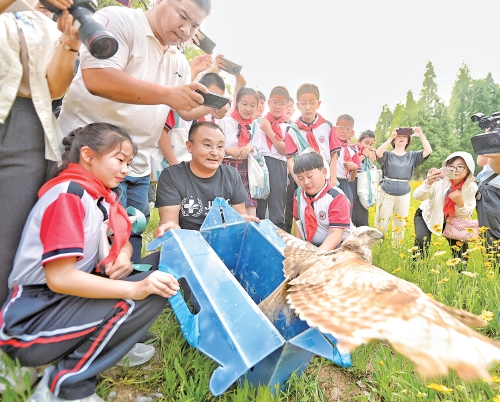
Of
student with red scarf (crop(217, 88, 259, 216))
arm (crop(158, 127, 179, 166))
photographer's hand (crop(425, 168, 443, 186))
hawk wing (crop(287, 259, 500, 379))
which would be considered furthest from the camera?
student with red scarf (crop(217, 88, 259, 216))

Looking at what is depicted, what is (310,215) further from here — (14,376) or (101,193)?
(14,376)

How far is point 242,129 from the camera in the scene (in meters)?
3.58

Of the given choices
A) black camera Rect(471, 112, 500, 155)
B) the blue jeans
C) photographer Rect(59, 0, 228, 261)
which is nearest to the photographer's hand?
black camera Rect(471, 112, 500, 155)

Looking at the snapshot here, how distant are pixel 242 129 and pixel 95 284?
2.75 meters

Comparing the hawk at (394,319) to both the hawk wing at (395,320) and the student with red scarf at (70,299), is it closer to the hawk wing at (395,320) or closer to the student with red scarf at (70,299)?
the hawk wing at (395,320)

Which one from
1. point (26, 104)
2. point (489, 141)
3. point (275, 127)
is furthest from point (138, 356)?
point (275, 127)

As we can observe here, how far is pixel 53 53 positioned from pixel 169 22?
0.65 m

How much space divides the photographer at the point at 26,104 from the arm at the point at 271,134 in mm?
2440

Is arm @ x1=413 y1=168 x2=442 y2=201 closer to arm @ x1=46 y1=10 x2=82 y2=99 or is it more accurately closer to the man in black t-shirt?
the man in black t-shirt

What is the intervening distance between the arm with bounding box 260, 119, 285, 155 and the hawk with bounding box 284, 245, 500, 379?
99.0 inches

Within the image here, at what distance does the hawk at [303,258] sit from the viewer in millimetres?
1483

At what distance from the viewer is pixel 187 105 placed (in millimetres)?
1594

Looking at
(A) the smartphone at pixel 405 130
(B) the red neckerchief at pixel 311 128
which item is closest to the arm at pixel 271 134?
(B) the red neckerchief at pixel 311 128

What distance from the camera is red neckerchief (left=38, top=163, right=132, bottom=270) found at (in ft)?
4.14
